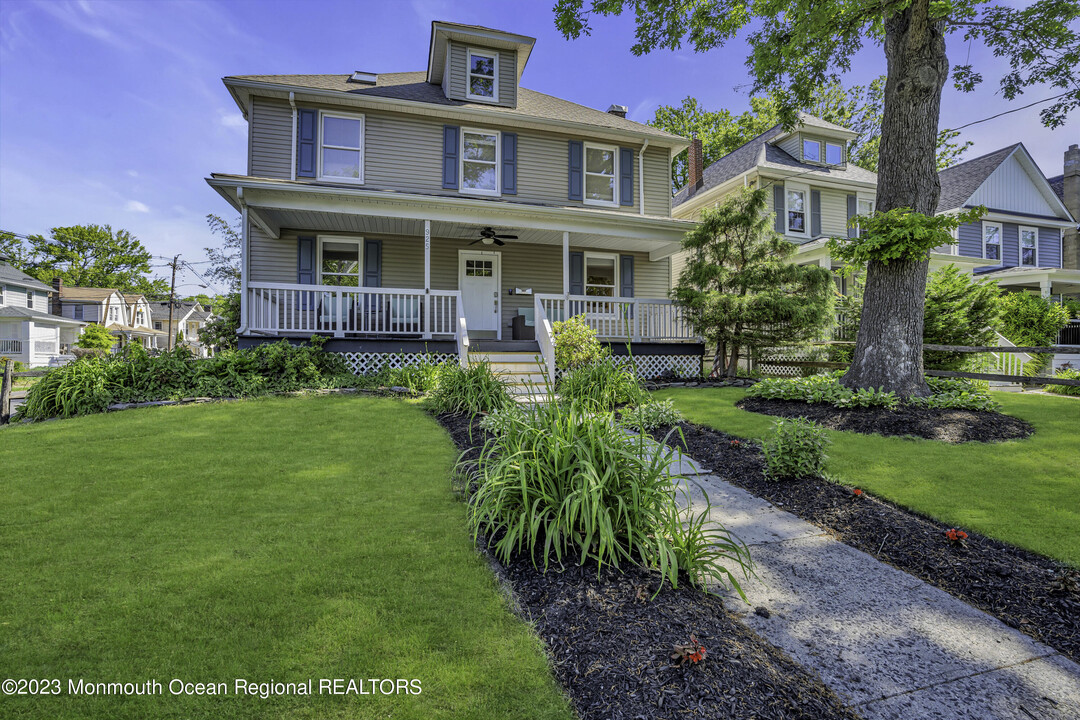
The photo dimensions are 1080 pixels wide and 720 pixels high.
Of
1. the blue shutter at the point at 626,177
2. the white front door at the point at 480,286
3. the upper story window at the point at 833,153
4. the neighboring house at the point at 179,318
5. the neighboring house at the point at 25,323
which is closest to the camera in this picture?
the white front door at the point at 480,286

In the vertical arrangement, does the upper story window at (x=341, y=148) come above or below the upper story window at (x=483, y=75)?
below

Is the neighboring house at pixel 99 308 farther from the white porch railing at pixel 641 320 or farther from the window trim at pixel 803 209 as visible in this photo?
the window trim at pixel 803 209

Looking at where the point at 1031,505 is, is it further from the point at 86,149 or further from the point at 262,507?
the point at 86,149

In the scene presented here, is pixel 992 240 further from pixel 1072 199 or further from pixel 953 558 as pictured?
pixel 953 558

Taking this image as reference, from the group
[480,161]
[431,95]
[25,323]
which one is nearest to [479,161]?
[480,161]

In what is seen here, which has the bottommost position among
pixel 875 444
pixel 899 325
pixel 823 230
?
pixel 875 444

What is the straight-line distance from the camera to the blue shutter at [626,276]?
12898 mm

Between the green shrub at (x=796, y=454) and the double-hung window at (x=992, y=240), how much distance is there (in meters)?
20.5

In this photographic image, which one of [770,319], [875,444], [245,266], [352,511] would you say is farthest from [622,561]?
[245,266]

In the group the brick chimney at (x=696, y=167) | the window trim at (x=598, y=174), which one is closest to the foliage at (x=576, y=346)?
the window trim at (x=598, y=174)

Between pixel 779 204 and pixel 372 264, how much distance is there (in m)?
13.1

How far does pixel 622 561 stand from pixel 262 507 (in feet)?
8.22

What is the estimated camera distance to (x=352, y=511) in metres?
3.17

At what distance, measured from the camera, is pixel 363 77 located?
473 inches
